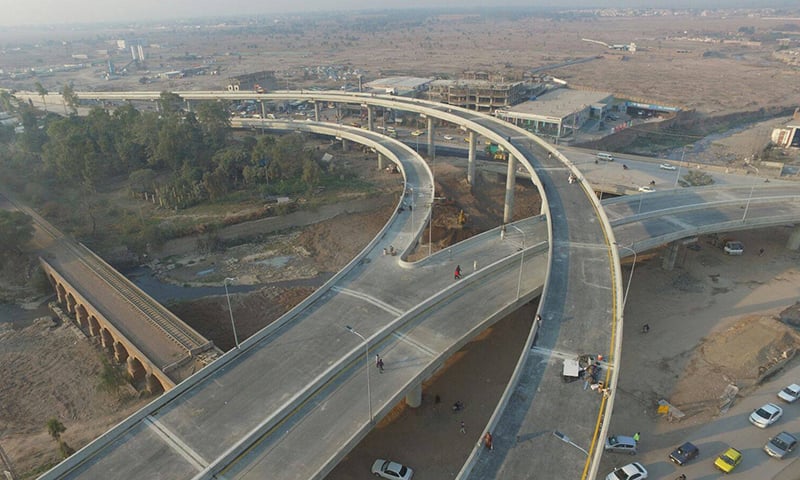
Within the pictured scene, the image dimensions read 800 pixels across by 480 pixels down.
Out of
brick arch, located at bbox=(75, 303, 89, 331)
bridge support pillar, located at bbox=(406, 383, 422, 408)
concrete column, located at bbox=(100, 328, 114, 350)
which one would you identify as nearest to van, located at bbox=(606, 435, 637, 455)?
bridge support pillar, located at bbox=(406, 383, 422, 408)

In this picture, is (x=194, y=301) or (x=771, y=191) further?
(x=771, y=191)

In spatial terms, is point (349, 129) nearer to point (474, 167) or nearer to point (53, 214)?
point (474, 167)

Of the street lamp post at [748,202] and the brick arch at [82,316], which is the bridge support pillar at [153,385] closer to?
the brick arch at [82,316]

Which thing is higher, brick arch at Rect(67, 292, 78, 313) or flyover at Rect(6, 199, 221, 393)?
flyover at Rect(6, 199, 221, 393)

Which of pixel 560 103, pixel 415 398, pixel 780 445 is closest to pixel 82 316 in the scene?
pixel 415 398

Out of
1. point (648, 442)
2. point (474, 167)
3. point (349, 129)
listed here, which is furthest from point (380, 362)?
point (349, 129)

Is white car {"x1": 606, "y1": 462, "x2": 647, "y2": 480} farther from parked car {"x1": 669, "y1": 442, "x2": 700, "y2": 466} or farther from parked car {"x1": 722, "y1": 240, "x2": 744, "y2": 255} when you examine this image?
parked car {"x1": 722, "y1": 240, "x2": 744, "y2": 255}
